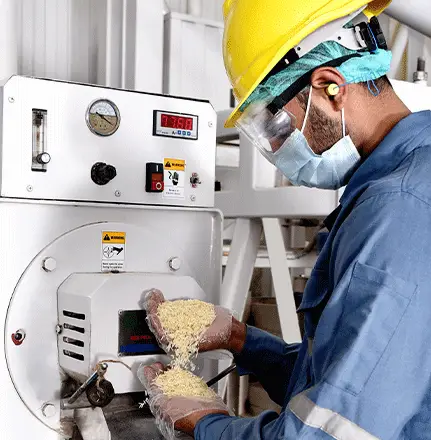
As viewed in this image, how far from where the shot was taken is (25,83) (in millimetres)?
1263

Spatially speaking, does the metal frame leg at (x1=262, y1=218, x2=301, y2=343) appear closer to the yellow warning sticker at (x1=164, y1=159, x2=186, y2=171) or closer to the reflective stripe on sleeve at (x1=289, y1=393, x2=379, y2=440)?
the yellow warning sticker at (x1=164, y1=159, x2=186, y2=171)

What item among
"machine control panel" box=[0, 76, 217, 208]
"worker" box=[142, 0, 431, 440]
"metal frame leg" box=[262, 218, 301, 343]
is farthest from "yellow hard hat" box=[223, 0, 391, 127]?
"metal frame leg" box=[262, 218, 301, 343]

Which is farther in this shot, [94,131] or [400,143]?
[94,131]

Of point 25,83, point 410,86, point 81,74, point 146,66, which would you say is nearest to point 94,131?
point 25,83

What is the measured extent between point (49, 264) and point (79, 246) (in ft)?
0.24

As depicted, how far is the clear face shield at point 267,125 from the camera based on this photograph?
115 centimetres

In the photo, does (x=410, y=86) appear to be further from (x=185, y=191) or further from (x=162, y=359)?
(x=162, y=359)

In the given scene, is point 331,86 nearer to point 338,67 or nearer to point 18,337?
point 338,67

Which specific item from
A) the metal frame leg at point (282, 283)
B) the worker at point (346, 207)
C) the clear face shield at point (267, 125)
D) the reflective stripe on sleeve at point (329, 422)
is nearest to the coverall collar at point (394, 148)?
the worker at point (346, 207)

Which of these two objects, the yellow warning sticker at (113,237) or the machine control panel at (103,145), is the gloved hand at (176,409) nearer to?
the yellow warning sticker at (113,237)

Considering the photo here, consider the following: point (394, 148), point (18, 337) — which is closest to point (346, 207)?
point (394, 148)

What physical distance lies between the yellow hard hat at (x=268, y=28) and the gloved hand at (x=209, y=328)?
41 centimetres

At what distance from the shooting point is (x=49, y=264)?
1312 millimetres

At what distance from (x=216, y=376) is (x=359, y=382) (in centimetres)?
60
